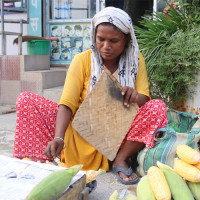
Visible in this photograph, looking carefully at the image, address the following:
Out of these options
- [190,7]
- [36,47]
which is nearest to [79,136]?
[190,7]

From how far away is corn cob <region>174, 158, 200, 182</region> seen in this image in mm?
1357

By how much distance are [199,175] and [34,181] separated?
77 cm

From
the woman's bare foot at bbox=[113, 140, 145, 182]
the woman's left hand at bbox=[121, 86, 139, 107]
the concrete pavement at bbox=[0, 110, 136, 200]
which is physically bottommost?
the concrete pavement at bbox=[0, 110, 136, 200]

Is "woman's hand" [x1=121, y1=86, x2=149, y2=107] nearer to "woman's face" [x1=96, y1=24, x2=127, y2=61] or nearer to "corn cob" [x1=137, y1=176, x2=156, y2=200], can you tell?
"woman's face" [x1=96, y1=24, x2=127, y2=61]

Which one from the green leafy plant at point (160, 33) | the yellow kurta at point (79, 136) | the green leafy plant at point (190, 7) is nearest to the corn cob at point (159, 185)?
the yellow kurta at point (79, 136)

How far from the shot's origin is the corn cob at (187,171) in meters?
1.36

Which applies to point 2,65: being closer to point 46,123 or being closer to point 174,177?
point 46,123

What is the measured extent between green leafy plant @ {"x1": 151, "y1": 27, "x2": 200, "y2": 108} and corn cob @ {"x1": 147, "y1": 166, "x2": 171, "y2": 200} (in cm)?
143

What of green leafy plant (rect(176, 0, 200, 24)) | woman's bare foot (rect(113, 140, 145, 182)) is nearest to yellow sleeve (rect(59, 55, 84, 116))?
A: woman's bare foot (rect(113, 140, 145, 182))

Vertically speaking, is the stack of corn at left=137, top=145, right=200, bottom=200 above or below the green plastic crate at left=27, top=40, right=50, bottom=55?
below

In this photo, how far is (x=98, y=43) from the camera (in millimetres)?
2256

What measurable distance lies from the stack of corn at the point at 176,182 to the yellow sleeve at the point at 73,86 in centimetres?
100

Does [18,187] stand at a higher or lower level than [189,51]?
lower

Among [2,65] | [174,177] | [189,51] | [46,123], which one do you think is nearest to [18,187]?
[174,177]
